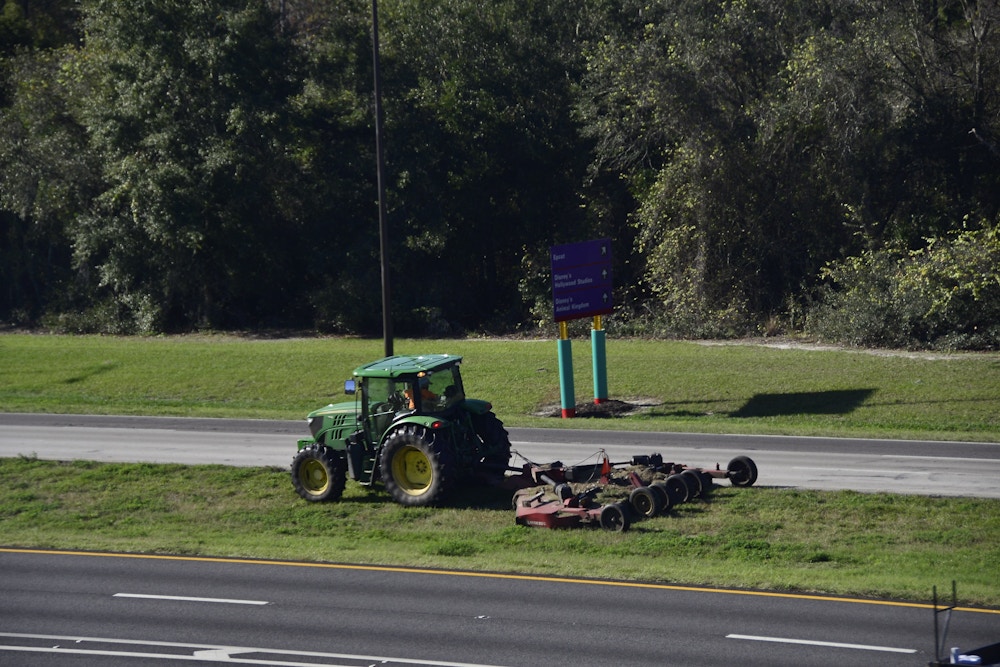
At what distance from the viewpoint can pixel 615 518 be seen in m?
14.6

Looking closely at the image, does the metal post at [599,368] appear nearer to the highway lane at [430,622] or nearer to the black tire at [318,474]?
the black tire at [318,474]

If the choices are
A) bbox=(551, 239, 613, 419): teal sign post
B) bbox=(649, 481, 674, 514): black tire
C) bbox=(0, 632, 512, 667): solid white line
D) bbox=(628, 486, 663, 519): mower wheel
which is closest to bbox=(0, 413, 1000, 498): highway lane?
bbox=(551, 239, 613, 419): teal sign post

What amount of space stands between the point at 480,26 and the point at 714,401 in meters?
20.3

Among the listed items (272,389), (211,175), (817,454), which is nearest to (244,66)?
(211,175)

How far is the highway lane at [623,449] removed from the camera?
57.7 ft

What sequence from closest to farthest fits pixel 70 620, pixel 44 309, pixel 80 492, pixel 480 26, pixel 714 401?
pixel 70 620
pixel 80 492
pixel 714 401
pixel 480 26
pixel 44 309

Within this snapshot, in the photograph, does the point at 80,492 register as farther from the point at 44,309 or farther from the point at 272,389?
the point at 44,309

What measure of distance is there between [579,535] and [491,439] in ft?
9.50

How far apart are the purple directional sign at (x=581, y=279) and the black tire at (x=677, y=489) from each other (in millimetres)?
10735

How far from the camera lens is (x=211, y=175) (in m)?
38.7

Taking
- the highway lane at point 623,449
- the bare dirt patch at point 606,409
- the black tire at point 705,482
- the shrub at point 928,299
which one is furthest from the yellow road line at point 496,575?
the shrub at point 928,299

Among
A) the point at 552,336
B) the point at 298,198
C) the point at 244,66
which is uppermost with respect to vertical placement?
the point at 244,66

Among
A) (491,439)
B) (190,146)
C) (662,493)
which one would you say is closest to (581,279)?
(491,439)

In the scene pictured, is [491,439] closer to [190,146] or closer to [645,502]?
[645,502]
